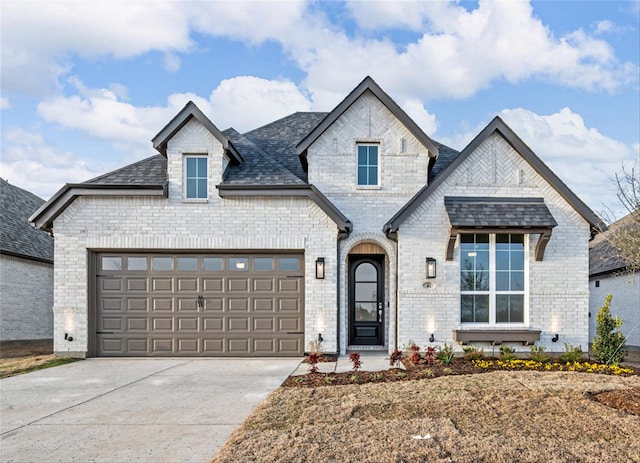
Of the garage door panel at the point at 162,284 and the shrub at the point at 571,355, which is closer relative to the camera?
the shrub at the point at 571,355

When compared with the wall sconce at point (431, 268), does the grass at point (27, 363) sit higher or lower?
lower

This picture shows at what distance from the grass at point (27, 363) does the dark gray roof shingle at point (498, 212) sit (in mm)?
10035

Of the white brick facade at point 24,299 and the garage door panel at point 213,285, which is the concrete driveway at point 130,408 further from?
the white brick facade at point 24,299

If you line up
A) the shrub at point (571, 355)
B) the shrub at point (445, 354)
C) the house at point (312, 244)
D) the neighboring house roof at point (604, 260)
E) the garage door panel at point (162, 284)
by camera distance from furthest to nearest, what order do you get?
the neighboring house roof at point (604, 260) → the garage door panel at point (162, 284) → the house at point (312, 244) → the shrub at point (571, 355) → the shrub at point (445, 354)

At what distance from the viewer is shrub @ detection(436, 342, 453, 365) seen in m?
11.1

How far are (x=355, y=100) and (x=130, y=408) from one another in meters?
8.89

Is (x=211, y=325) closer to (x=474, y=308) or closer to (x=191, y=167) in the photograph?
(x=191, y=167)

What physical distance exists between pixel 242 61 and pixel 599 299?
1683 centimetres

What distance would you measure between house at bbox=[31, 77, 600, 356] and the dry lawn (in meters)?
3.79

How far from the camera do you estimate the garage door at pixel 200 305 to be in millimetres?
12625

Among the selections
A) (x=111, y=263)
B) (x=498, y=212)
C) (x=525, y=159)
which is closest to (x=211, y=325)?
(x=111, y=263)

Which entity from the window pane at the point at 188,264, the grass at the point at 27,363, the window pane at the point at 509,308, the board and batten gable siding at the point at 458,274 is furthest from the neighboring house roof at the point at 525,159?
the grass at the point at 27,363

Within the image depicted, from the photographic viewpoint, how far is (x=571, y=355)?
11.5 meters

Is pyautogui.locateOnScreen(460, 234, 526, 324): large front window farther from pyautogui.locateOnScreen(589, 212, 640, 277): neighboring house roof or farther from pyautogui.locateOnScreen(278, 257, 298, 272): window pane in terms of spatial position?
pyautogui.locateOnScreen(589, 212, 640, 277): neighboring house roof
